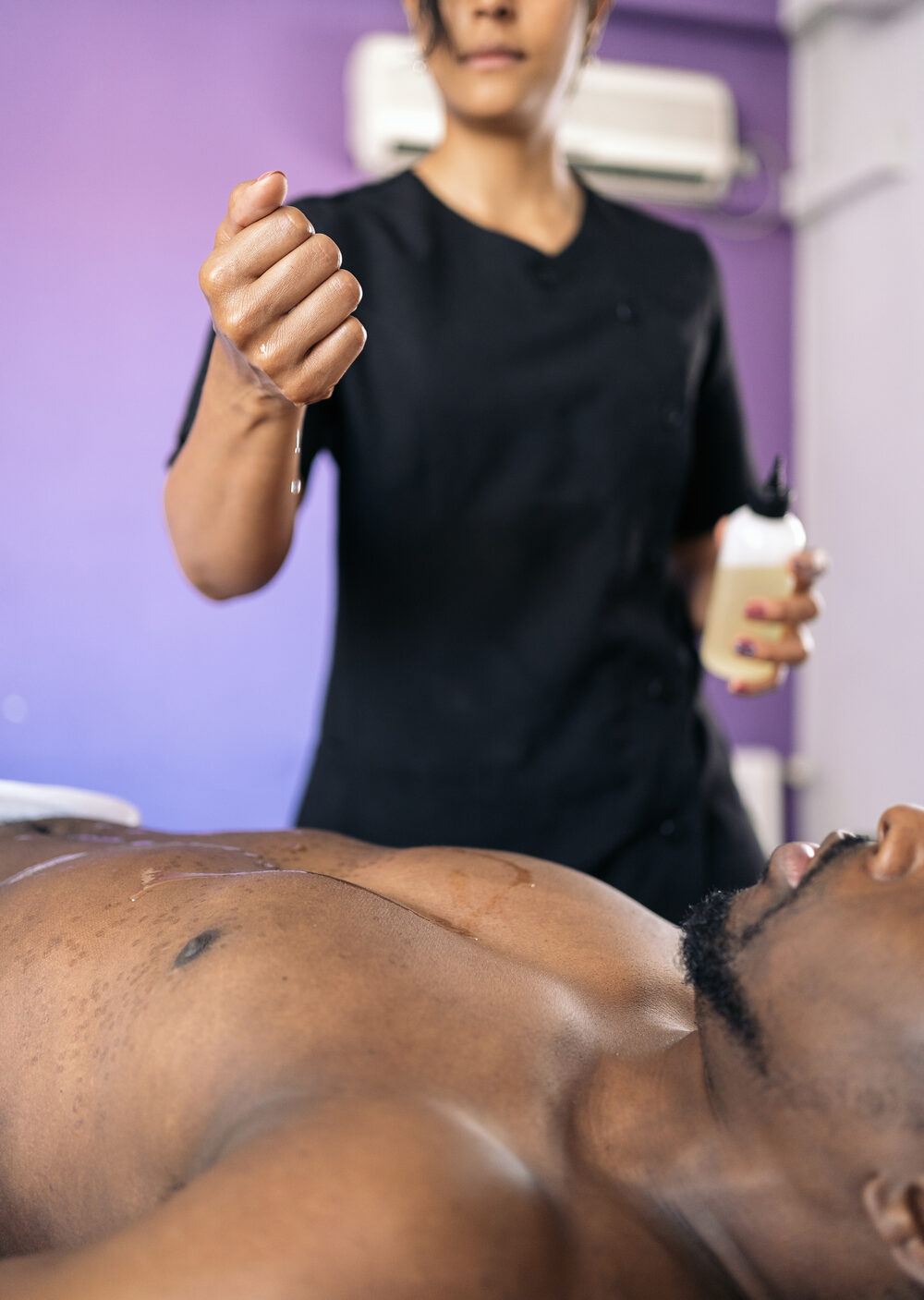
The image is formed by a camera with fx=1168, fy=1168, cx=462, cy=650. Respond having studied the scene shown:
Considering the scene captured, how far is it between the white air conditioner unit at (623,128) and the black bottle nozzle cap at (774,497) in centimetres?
173

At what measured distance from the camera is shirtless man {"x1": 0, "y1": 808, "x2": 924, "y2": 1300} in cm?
71

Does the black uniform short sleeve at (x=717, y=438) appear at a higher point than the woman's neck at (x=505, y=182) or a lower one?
lower

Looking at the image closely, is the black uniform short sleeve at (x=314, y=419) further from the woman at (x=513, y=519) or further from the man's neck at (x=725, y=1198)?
the man's neck at (x=725, y=1198)

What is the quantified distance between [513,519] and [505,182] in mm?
457

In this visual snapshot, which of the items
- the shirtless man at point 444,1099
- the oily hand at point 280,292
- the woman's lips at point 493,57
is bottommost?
the shirtless man at point 444,1099

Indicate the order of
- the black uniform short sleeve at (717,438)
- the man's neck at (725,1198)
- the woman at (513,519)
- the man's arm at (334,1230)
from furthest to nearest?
the black uniform short sleeve at (717,438) < the woman at (513,519) < the man's neck at (725,1198) < the man's arm at (334,1230)

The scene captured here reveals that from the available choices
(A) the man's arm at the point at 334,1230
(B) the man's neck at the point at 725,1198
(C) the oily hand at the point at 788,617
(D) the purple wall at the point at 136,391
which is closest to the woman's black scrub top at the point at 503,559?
(C) the oily hand at the point at 788,617

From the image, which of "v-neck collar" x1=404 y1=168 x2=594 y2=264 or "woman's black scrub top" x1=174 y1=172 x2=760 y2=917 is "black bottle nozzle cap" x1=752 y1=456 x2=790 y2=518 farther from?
"v-neck collar" x1=404 y1=168 x2=594 y2=264

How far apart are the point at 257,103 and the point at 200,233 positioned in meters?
0.35

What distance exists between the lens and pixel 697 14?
3062mm

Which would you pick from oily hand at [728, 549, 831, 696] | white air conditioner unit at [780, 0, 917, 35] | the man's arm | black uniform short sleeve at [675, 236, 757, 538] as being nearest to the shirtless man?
the man's arm

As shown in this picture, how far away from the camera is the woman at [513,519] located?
1.50 metres

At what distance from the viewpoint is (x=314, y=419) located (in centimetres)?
145

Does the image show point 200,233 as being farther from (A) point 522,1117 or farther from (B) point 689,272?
(A) point 522,1117
